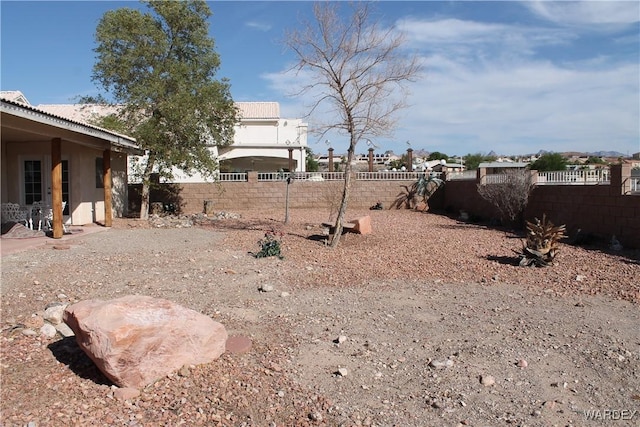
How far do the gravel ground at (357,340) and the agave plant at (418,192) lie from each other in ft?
41.0

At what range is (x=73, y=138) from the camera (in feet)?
41.3

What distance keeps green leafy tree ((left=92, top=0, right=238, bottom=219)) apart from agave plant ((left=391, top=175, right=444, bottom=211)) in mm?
9150

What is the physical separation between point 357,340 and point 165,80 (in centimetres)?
1403

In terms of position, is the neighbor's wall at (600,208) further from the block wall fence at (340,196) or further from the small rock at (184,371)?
the small rock at (184,371)

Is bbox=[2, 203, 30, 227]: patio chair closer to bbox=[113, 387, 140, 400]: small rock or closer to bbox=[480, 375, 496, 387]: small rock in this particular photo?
bbox=[113, 387, 140, 400]: small rock

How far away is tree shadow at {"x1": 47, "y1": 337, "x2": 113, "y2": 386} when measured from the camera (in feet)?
13.7

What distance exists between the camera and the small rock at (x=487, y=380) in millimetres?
4164

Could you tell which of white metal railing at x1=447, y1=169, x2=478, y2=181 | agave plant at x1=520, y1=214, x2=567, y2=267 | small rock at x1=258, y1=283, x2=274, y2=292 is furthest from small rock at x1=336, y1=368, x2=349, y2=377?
white metal railing at x1=447, y1=169, x2=478, y2=181

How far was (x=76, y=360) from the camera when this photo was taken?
448cm

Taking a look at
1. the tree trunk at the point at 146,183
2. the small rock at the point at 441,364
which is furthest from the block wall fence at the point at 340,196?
the small rock at the point at 441,364

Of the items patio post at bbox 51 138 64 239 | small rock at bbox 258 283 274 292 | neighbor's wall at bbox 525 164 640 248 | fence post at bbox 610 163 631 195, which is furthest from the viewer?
patio post at bbox 51 138 64 239

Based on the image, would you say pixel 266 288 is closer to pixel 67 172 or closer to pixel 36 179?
pixel 67 172

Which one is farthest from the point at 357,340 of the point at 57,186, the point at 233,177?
the point at 233,177

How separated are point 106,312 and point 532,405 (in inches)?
136
